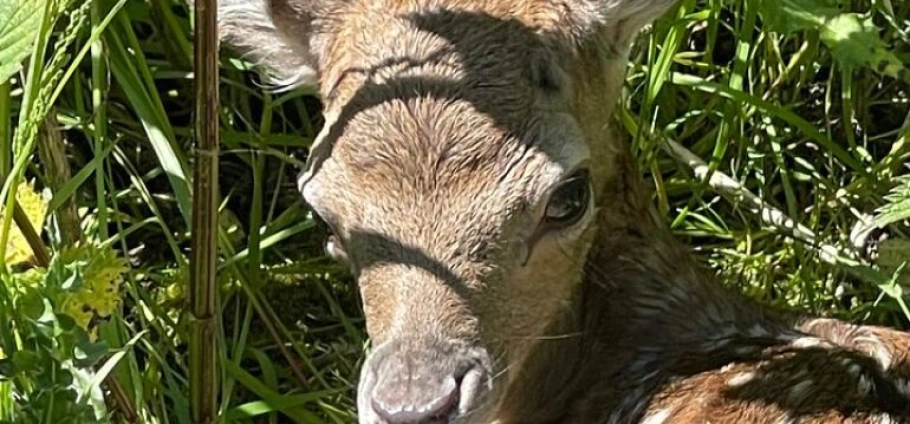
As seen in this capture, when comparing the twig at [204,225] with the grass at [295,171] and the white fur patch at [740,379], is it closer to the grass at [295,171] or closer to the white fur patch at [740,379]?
the grass at [295,171]

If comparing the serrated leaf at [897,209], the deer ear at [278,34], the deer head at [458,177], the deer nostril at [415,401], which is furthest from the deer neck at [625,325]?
the deer ear at [278,34]

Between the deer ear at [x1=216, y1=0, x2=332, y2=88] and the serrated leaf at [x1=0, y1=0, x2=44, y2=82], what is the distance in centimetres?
58

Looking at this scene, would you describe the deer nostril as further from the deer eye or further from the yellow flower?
the yellow flower

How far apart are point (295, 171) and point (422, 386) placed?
169cm

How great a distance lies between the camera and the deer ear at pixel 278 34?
3.20 m

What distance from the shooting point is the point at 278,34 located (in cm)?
330

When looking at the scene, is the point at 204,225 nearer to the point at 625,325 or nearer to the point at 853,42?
the point at 625,325

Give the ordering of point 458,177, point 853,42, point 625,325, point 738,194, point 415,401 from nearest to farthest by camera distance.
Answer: point 415,401 → point 458,177 → point 625,325 → point 853,42 → point 738,194

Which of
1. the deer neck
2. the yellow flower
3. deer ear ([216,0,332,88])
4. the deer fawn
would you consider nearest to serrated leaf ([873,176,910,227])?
the deer fawn

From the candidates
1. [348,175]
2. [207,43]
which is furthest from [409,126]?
[207,43]

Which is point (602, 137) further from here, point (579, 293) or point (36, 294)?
point (36, 294)

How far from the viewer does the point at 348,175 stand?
2.88 metres

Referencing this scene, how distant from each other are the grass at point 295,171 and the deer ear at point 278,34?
0.37 metres

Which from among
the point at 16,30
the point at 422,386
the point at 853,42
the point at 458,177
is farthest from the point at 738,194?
the point at 16,30
